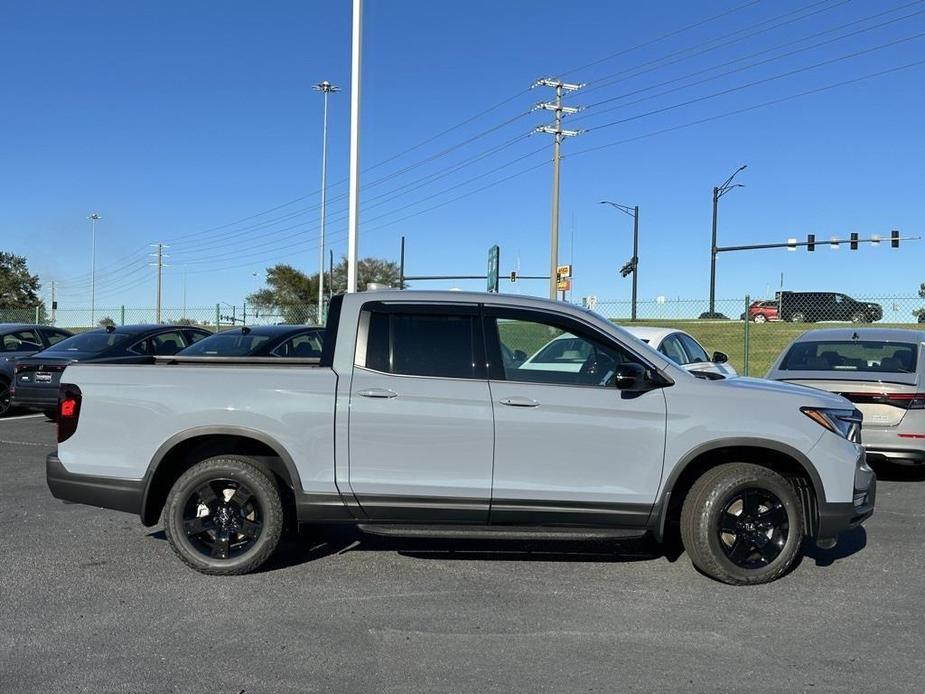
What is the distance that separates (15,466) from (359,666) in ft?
23.0

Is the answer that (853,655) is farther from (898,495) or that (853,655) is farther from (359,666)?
(898,495)

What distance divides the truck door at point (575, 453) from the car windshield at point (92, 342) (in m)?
9.76

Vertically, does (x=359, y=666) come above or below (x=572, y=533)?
below

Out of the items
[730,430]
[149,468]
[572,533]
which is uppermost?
[730,430]

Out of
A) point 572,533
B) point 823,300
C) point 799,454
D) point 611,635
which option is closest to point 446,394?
point 572,533

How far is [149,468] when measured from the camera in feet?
17.3

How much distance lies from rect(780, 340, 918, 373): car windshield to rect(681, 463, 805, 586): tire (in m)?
4.39

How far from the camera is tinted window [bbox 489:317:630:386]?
17.3 feet

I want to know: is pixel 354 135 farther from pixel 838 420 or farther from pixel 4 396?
pixel 838 420

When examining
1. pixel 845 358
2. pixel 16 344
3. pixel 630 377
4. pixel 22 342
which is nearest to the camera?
pixel 630 377

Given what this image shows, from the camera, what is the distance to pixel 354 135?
1694 cm

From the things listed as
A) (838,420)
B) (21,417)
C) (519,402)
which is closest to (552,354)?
(519,402)

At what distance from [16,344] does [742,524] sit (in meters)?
13.6

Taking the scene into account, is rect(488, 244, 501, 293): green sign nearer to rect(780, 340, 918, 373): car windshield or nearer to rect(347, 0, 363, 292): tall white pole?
rect(347, 0, 363, 292): tall white pole
